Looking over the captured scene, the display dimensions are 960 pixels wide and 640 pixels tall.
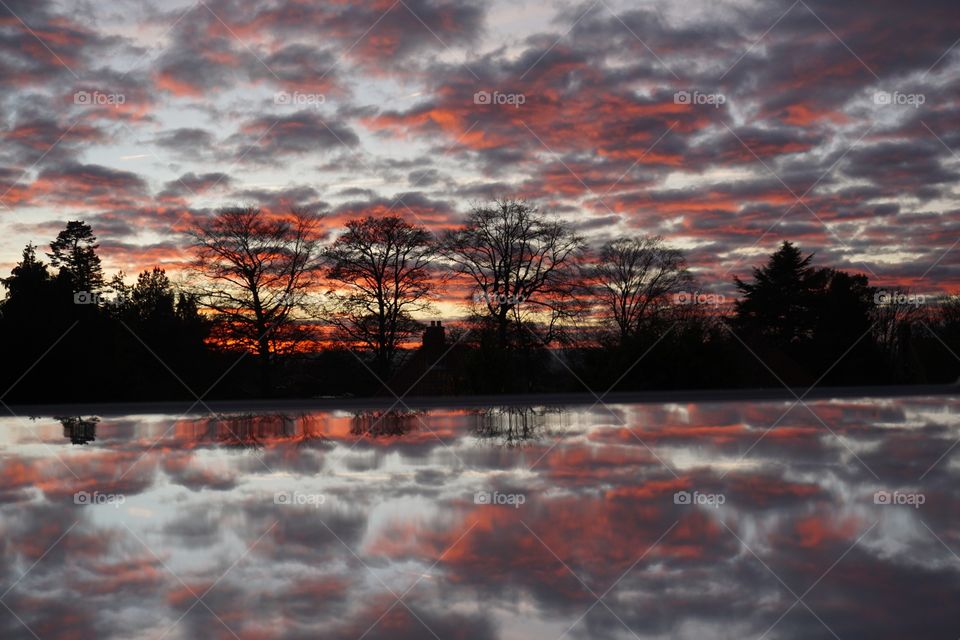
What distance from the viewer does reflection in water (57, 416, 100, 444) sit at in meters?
8.84

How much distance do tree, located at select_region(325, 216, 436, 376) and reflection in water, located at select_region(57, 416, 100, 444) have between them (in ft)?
45.2

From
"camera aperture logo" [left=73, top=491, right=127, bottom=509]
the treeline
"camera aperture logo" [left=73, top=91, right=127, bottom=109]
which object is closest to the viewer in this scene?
"camera aperture logo" [left=73, top=491, right=127, bottom=509]

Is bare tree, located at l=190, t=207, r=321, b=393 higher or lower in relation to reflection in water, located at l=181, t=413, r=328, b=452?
higher

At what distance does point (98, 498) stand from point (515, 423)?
5.40 meters

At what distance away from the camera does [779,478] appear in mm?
6219

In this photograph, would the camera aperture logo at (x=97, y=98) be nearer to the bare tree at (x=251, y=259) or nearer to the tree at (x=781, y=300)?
the bare tree at (x=251, y=259)

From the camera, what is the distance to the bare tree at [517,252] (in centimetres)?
2638

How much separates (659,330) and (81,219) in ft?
107

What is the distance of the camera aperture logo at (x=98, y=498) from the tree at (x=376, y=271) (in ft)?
60.9

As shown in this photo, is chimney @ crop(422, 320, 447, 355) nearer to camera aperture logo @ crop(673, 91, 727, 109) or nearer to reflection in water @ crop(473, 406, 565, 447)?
camera aperture logo @ crop(673, 91, 727, 109)

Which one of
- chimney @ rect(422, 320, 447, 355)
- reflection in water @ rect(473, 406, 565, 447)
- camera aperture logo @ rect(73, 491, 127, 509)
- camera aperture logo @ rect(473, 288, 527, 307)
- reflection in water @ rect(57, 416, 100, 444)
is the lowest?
camera aperture logo @ rect(73, 491, 127, 509)

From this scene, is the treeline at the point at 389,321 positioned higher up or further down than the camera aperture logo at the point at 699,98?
further down

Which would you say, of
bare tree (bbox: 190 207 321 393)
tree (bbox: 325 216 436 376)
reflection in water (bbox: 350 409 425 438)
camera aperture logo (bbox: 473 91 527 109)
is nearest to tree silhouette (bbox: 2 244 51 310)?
bare tree (bbox: 190 207 321 393)

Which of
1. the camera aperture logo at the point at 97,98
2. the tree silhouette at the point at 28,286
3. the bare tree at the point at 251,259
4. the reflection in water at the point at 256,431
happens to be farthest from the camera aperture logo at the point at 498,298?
the reflection in water at the point at 256,431
